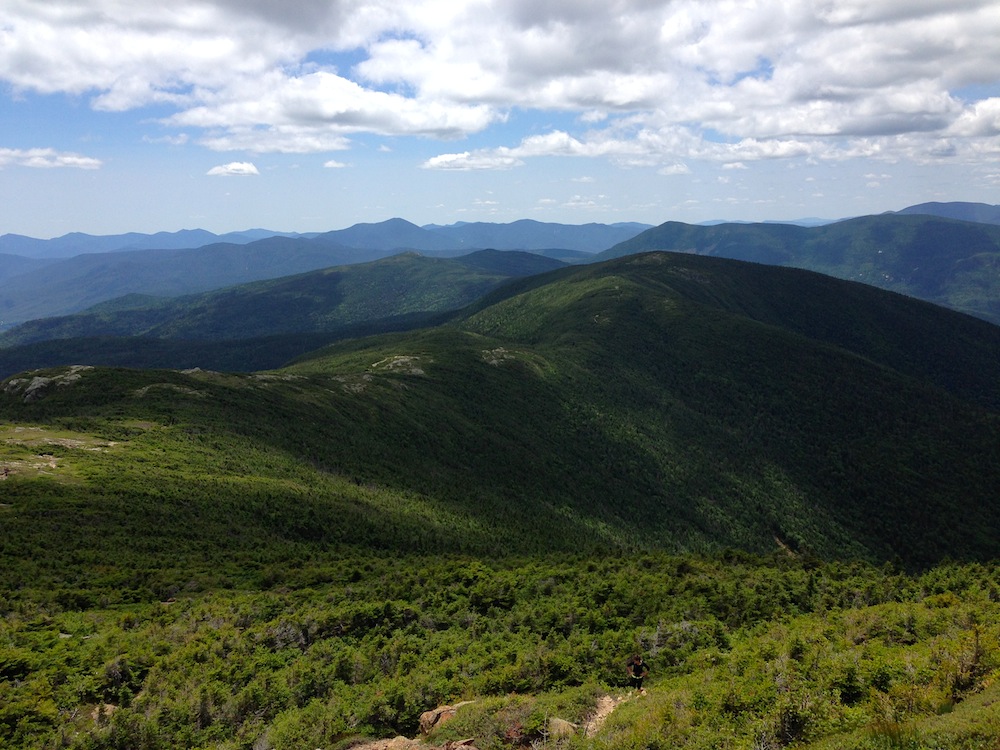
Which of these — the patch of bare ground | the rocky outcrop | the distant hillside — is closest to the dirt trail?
the patch of bare ground

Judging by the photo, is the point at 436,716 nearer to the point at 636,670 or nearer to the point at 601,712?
the point at 601,712

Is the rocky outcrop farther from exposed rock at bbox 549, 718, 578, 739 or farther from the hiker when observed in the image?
exposed rock at bbox 549, 718, 578, 739

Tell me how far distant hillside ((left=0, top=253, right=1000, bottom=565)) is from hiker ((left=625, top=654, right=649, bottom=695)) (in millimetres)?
38138

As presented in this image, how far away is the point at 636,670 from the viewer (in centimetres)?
2731

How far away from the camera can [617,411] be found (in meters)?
150

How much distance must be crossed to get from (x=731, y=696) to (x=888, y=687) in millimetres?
5608

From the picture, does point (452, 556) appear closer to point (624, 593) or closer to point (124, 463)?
point (624, 593)

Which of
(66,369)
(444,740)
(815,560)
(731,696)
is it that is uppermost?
(66,369)

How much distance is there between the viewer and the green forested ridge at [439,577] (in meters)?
22.1

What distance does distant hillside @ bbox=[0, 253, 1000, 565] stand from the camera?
6900 centimetres

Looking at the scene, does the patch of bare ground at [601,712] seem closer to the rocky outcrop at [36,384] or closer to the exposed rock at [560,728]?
the exposed rock at [560,728]

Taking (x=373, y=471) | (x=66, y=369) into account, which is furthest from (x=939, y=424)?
(x=66, y=369)

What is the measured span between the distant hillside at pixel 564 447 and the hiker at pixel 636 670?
38.1 metres

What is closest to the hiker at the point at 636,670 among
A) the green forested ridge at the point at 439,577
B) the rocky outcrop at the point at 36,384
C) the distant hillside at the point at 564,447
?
the green forested ridge at the point at 439,577
